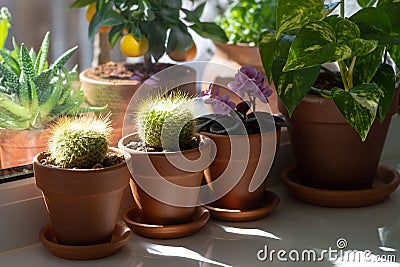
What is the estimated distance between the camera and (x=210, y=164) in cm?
138

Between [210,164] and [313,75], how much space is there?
9.9 inches

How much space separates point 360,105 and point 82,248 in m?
0.54

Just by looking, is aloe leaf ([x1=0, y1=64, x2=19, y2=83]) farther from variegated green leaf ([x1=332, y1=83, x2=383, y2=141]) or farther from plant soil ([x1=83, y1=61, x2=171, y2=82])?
variegated green leaf ([x1=332, y1=83, x2=383, y2=141])

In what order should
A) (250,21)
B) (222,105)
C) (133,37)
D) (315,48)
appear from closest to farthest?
1. (315,48)
2. (222,105)
3. (133,37)
4. (250,21)

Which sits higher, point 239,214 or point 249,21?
point 249,21

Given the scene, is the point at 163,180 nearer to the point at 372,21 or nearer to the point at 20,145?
the point at 20,145

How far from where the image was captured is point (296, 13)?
1.33 meters

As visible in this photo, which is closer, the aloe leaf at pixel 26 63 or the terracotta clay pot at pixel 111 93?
the aloe leaf at pixel 26 63

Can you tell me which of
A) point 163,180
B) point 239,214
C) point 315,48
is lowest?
point 239,214

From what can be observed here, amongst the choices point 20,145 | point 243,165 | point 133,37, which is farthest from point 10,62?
point 243,165

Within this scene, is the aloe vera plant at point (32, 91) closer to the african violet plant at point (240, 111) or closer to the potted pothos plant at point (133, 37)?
the potted pothos plant at point (133, 37)

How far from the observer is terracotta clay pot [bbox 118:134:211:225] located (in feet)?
4.12

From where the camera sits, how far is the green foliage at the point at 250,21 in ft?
6.03

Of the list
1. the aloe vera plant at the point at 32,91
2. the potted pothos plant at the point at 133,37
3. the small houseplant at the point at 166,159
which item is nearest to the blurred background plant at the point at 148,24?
the potted pothos plant at the point at 133,37
